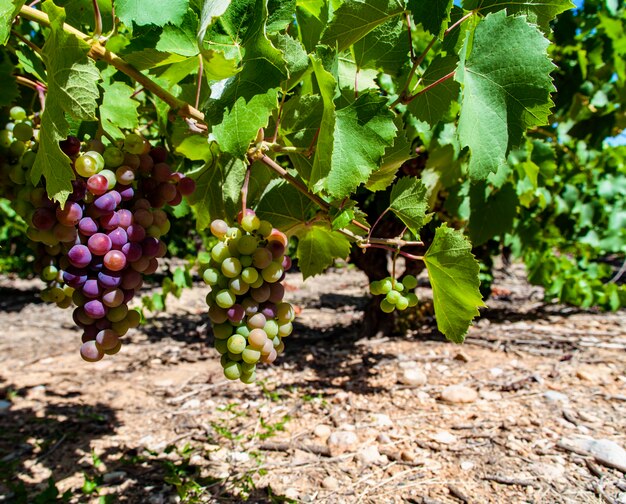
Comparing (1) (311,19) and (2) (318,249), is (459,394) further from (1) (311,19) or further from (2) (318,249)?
(1) (311,19)

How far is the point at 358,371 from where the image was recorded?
10.5ft

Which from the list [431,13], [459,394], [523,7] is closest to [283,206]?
[431,13]

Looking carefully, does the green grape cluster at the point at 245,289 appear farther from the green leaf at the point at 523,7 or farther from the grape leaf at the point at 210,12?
the green leaf at the point at 523,7

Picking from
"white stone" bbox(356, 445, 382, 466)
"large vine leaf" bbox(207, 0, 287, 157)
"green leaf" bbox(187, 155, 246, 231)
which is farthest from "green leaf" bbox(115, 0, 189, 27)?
"white stone" bbox(356, 445, 382, 466)

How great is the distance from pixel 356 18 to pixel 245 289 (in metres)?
0.51

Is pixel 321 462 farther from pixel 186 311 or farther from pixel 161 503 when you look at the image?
pixel 186 311

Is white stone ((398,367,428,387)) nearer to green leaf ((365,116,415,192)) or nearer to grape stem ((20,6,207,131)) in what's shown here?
green leaf ((365,116,415,192))

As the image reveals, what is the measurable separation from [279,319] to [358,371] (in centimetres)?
228

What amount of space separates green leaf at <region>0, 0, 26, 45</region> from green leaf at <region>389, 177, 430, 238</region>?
68cm

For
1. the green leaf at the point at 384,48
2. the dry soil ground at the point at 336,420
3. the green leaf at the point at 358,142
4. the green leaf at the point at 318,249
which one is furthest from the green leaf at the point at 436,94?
the dry soil ground at the point at 336,420

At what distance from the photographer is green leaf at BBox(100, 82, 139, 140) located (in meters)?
1.10

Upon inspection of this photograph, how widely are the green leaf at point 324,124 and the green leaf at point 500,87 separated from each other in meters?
0.20

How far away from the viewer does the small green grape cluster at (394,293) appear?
3.66ft

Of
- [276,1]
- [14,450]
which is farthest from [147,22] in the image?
[14,450]
